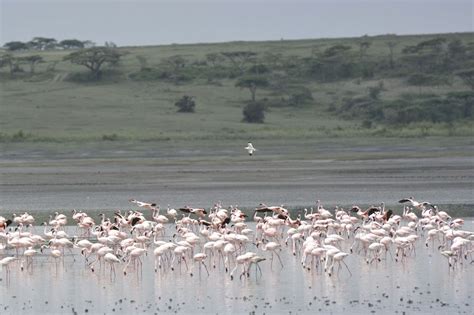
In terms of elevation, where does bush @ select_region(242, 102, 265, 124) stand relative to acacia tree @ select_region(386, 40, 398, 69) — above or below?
below

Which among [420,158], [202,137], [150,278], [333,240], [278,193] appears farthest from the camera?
[202,137]

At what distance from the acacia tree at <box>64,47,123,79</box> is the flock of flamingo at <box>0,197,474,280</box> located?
58197 mm

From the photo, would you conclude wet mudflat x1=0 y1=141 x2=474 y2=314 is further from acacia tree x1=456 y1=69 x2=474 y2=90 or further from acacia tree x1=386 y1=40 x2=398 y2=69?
acacia tree x1=386 y1=40 x2=398 y2=69

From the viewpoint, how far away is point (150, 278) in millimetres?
18094

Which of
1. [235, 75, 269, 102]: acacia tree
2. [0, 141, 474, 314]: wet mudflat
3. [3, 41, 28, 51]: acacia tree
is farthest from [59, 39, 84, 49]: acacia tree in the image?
[0, 141, 474, 314]: wet mudflat

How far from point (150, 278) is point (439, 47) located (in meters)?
67.9

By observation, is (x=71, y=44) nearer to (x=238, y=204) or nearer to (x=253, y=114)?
(x=253, y=114)

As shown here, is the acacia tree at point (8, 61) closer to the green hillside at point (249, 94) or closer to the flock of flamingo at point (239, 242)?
the green hillside at point (249, 94)

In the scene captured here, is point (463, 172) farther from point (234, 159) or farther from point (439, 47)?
point (439, 47)

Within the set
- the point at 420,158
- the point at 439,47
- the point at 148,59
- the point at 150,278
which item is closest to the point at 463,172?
the point at 420,158

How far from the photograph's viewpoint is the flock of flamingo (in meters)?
18.7

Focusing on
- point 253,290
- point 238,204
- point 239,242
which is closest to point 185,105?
point 238,204

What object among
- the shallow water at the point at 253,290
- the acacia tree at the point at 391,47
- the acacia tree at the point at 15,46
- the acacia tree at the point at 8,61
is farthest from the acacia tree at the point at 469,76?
the shallow water at the point at 253,290

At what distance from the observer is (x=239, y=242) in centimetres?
1933
